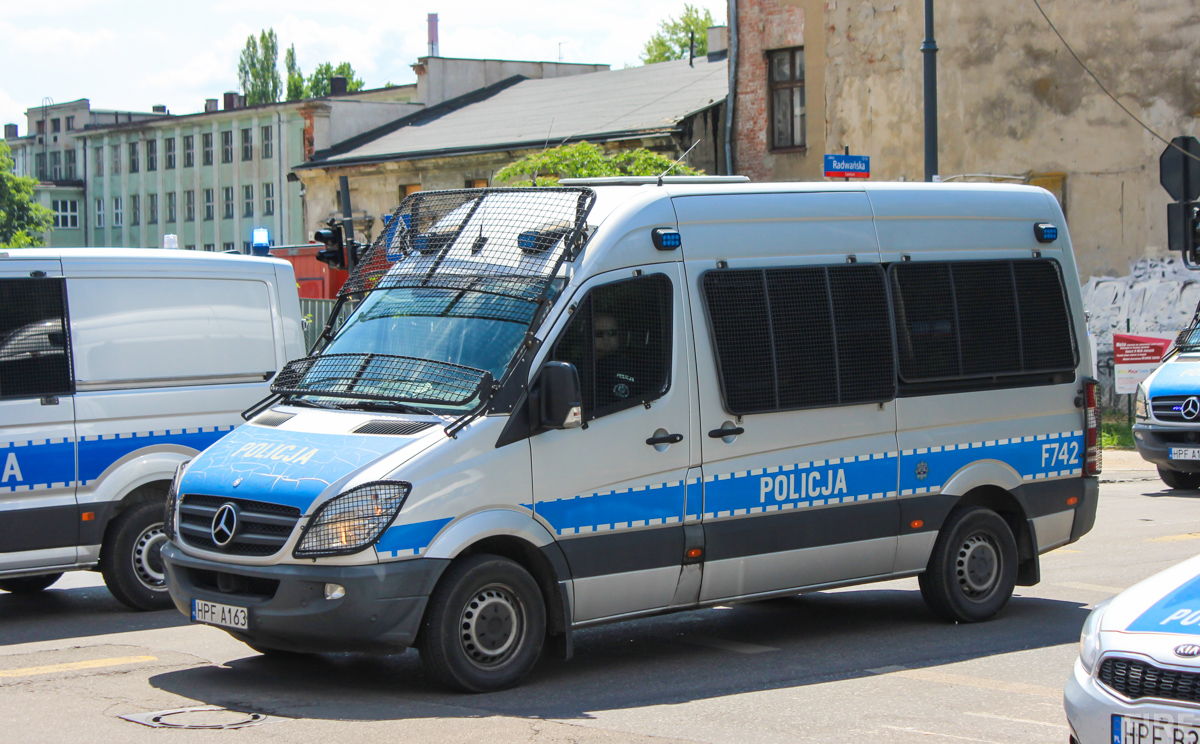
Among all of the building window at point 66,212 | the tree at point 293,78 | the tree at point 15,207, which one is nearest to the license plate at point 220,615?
the tree at point 15,207

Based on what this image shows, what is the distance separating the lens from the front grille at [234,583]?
6.80 m

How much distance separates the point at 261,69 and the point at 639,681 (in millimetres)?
105092

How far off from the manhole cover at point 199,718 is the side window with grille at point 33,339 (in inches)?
127

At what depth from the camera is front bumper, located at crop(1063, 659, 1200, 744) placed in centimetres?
448

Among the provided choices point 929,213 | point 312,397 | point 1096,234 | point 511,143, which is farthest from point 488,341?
point 511,143

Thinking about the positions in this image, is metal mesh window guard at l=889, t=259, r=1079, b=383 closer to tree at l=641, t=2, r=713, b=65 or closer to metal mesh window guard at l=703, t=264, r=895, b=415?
metal mesh window guard at l=703, t=264, r=895, b=415

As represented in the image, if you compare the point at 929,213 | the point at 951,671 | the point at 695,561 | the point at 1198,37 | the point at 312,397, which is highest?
the point at 1198,37

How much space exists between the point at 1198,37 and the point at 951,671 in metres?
18.9

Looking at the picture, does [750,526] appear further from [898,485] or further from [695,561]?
[898,485]

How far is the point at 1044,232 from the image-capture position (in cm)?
927

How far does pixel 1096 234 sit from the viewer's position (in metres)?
24.3

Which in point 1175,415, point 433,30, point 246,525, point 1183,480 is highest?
point 433,30

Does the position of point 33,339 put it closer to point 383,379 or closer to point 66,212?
point 383,379

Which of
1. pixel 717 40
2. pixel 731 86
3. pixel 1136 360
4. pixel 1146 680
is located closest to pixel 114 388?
pixel 1146 680
